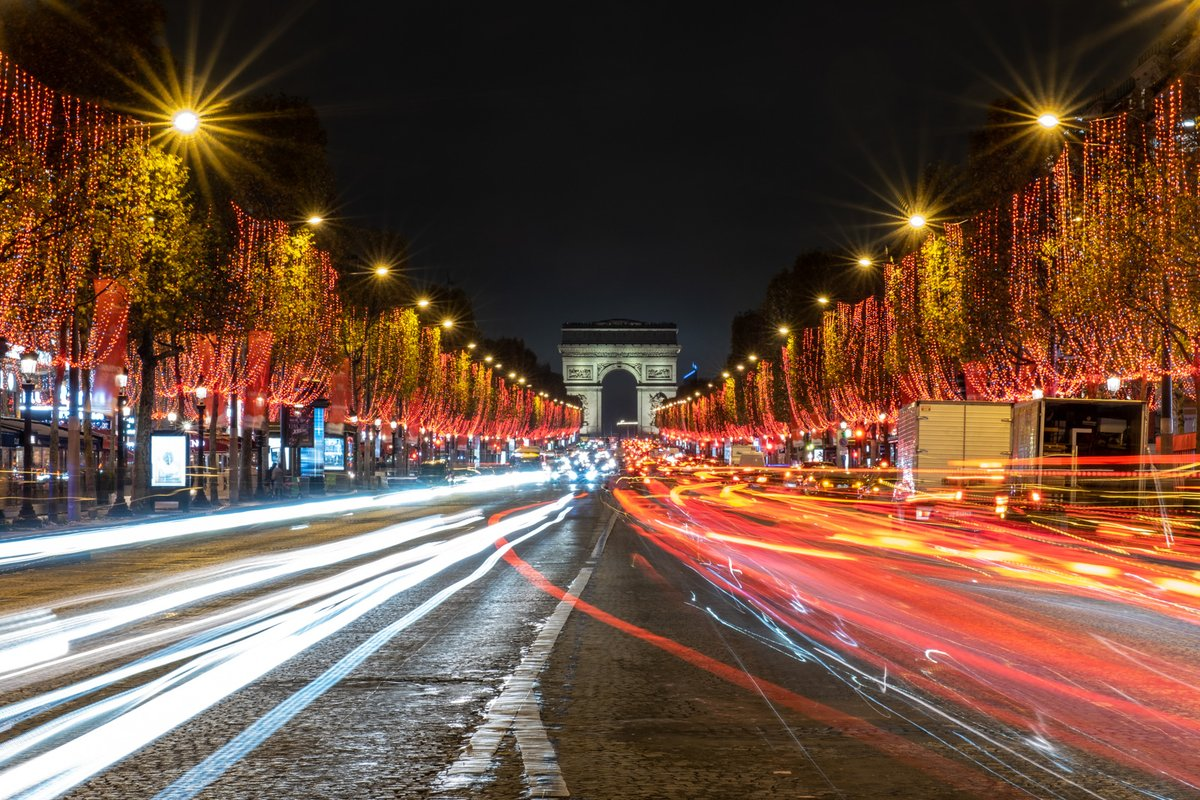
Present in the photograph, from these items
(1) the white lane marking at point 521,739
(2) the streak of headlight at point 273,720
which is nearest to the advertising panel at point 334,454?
(2) the streak of headlight at point 273,720

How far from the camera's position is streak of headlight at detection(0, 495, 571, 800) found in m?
6.41

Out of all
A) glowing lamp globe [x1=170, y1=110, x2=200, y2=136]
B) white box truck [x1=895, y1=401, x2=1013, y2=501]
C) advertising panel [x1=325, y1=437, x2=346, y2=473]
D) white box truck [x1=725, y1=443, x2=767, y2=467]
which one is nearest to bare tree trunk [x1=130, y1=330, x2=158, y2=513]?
glowing lamp globe [x1=170, y1=110, x2=200, y2=136]

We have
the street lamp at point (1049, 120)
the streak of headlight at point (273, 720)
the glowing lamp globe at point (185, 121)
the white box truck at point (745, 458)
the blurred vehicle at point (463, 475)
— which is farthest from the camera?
the white box truck at point (745, 458)

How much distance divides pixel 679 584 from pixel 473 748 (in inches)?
392

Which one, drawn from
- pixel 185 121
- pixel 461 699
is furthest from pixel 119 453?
pixel 461 699

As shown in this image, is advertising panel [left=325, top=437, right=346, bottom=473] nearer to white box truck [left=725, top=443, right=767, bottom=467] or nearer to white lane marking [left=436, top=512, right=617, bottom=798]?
white box truck [left=725, top=443, right=767, bottom=467]

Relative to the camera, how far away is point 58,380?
117 feet

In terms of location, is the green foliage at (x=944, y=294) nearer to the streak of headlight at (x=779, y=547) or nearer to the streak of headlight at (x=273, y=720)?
the streak of headlight at (x=779, y=547)

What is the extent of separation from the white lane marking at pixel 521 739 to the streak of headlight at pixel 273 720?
1084 millimetres

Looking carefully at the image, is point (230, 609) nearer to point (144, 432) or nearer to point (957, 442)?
point (144, 432)

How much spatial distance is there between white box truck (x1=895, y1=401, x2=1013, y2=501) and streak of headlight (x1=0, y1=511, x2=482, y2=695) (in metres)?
18.2

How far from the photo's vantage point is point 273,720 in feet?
25.5

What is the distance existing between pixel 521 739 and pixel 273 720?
1517mm

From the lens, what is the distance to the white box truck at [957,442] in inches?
1500
